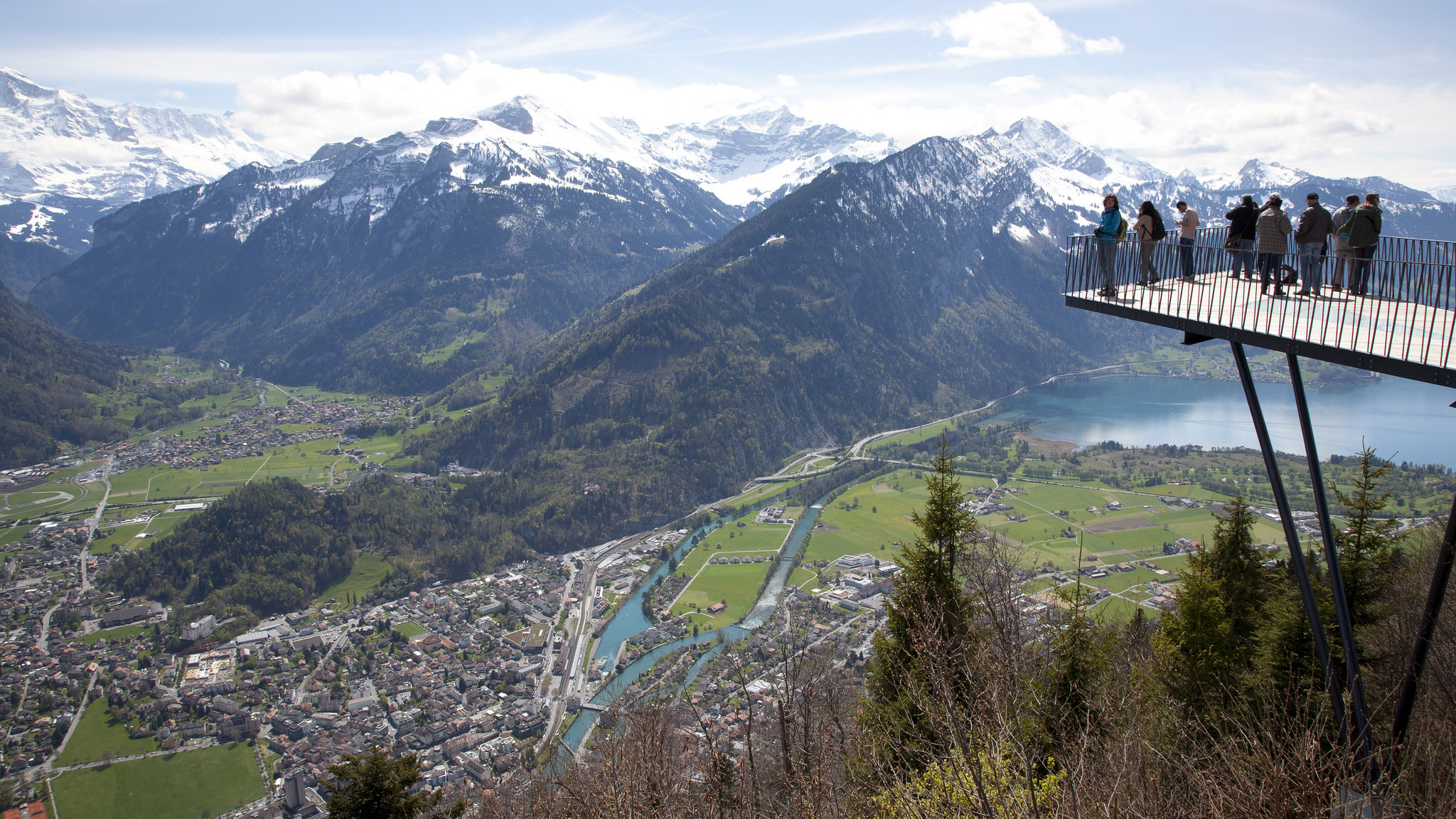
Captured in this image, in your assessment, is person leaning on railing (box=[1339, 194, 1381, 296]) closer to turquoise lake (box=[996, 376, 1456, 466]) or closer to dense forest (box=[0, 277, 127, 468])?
turquoise lake (box=[996, 376, 1456, 466])

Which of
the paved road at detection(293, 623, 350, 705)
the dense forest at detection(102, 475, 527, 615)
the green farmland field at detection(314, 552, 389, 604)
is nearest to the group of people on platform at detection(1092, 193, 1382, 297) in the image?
the paved road at detection(293, 623, 350, 705)

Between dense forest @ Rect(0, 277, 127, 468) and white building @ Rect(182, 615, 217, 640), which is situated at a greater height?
dense forest @ Rect(0, 277, 127, 468)

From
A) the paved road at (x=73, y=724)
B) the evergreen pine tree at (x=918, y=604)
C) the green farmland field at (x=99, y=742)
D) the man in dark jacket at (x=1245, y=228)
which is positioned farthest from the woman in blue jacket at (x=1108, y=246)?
the paved road at (x=73, y=724)

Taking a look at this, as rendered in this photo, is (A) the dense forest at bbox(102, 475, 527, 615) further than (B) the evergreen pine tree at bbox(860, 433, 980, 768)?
Yes

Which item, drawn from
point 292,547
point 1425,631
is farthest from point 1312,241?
point 292,547

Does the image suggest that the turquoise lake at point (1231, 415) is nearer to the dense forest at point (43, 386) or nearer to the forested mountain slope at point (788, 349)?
the forested mountain slope at point (788, 349)

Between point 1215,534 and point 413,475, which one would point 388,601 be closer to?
point 413,475
